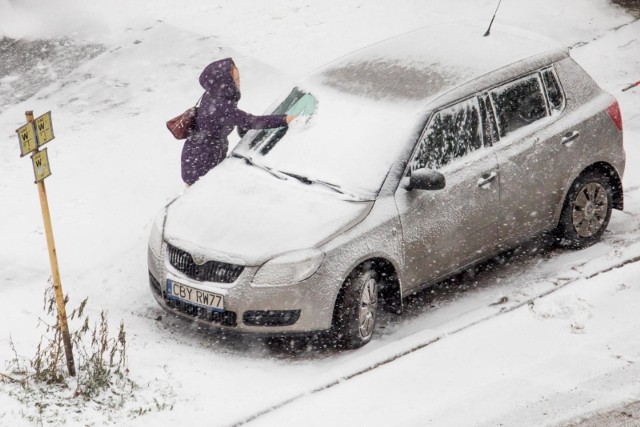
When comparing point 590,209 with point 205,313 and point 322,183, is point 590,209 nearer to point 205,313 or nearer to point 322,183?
point 322,183

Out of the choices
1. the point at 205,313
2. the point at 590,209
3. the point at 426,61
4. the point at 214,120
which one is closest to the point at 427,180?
the point at 426,61

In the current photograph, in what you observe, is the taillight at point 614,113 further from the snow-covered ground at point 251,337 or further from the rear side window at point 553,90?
the snow-covered ground at point 251,337

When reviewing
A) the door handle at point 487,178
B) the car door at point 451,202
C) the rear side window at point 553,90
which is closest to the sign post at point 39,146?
the car door at point 451,202

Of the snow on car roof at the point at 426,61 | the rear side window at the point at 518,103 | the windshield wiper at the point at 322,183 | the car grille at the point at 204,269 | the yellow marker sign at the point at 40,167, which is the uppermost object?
the yellow marker sign at the point at 40,167

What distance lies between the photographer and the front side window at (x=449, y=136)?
702 cm

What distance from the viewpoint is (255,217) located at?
665 cm

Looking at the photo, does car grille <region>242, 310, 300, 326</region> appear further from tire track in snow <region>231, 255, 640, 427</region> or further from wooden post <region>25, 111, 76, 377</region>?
wooden post <region>25, 111, 76, 377</region>

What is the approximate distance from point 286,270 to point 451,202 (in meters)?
1.46

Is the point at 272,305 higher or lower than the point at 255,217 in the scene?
lower

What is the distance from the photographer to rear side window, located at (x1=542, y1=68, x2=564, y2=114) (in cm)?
779

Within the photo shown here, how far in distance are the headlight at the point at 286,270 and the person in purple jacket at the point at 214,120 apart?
1.82 meters

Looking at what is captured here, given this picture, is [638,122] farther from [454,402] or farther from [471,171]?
[454,402]

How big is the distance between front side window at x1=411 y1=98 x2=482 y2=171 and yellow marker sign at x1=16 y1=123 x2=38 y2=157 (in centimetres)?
266

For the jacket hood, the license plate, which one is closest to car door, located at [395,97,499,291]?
the license plate
